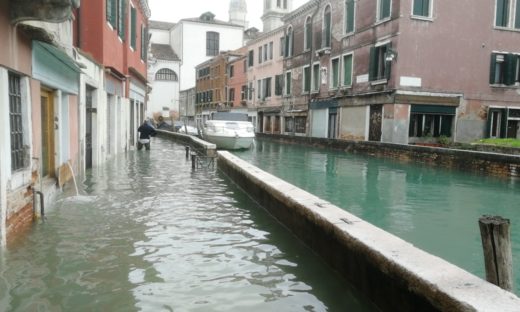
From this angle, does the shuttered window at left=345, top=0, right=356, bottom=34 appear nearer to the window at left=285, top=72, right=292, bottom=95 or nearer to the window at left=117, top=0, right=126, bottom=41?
the window at left=285, top=72, right=292, bottom=95

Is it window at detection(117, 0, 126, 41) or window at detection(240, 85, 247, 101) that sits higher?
window at detection(117, 0, 126, 41)

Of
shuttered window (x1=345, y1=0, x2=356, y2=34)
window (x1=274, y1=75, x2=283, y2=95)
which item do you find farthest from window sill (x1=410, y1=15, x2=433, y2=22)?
window (x1=274, y1=75, x2=283, y2=95)

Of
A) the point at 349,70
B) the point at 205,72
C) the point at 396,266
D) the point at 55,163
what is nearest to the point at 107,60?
the point at 55,163

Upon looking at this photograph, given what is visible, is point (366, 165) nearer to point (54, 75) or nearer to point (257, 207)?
point (257, 207)

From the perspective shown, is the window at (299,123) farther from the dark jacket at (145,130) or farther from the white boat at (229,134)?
the dark jacket at (145,130)

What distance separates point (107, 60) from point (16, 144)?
306 inches

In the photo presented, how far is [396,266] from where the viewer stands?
3.64 meters

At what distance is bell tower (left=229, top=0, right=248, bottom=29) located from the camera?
66.1 meters

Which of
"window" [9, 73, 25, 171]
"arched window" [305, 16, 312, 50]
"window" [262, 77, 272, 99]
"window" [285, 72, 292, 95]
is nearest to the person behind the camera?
"window" [9, 73, 25, 171]

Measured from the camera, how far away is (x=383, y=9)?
22953mm

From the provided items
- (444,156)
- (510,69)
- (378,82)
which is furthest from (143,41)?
(510,69)

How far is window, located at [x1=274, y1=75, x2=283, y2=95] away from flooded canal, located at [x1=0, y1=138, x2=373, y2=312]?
94.9ft

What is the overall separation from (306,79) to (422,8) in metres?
11.4

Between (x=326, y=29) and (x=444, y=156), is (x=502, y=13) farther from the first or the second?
(x=444, y=156)
